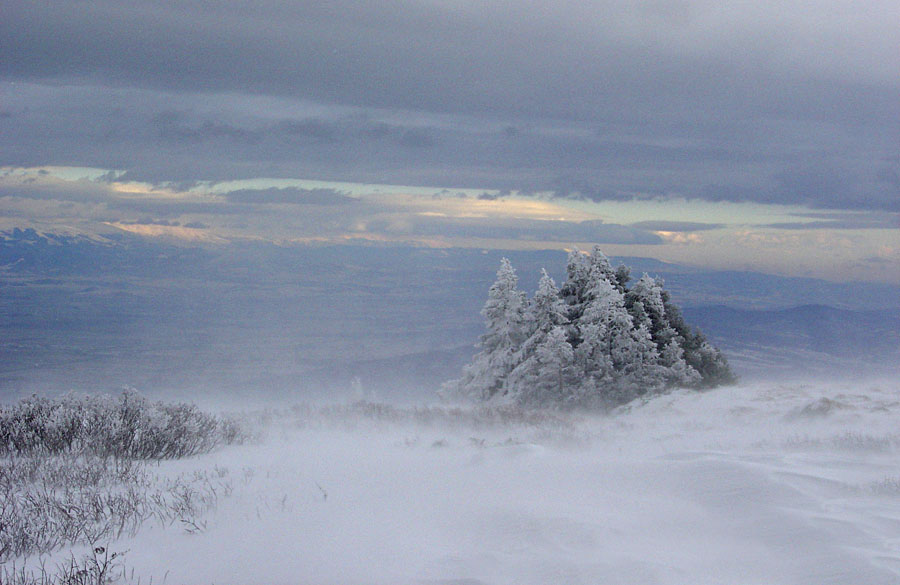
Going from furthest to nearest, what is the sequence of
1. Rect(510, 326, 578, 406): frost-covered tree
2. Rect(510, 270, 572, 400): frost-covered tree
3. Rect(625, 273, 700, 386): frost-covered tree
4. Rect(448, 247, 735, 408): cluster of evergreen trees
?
1. Rect(510, 270, 572, 400): frost-covered tree
2. Rect(625, 273, 700, 386): frost-covered tree
3. Rect(510, 326, 578, 406): frost-covered tree
4. Rect(448, 247, 735, 408): cluster of evergreen trees

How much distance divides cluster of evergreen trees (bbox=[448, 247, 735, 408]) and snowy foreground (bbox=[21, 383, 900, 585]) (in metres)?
15.0

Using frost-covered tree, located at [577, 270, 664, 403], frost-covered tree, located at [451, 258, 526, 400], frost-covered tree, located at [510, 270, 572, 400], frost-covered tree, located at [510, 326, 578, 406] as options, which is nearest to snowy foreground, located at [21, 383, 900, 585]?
frost-covered tree, located at [577, 270, 664, 403]

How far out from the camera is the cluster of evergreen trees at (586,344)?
28328 mm

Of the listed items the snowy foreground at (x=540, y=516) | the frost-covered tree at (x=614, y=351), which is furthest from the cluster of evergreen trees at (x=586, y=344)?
the snowy foreground at (x=540, y=516)

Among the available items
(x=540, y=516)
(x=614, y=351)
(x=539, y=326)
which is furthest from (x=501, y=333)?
(x=540, y=516)

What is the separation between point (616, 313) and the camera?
2856 centimetres

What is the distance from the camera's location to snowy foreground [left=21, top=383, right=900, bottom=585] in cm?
604

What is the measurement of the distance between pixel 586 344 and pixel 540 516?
2231 cm

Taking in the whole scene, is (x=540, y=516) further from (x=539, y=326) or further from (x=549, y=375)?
(x=539, y=326)

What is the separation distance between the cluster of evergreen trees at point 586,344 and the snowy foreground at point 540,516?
15034 mm

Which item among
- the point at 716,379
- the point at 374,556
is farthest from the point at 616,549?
the point at 716,379

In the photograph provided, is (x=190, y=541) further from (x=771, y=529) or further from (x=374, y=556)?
(x=771, y=529)

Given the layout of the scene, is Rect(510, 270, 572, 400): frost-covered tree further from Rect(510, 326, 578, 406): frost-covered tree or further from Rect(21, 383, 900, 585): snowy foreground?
Rect(21, 383, 900, 585): snowy foreground

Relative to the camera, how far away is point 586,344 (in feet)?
95.1
